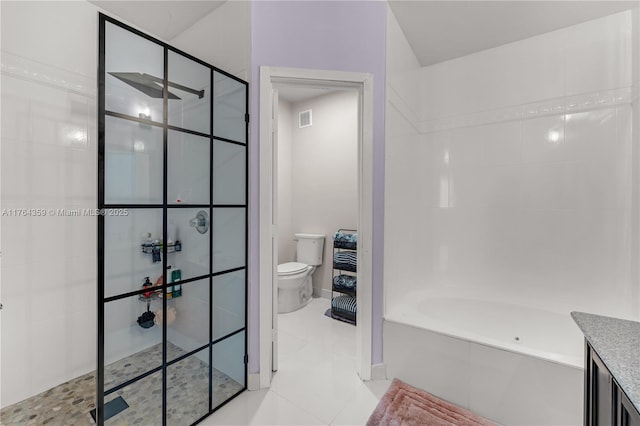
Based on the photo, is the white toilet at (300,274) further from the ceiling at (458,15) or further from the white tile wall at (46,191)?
the ceiling at (458,15)

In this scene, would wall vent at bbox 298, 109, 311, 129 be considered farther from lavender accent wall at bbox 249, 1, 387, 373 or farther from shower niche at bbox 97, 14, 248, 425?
shower niche at bbox 97, 14, 248, 425

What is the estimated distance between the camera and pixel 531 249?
2.16 meters

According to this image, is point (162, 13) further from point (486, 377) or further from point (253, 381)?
point (486, 377)

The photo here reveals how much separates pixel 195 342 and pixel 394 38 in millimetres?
2441

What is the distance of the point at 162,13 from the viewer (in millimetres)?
1828

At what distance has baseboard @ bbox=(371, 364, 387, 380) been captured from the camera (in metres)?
1.89

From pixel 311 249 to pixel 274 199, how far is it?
160cm

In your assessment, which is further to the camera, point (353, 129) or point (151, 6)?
point (353, 129)

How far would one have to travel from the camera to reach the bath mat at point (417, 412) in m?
1.52

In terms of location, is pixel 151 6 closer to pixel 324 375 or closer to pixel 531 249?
pixel 324 375

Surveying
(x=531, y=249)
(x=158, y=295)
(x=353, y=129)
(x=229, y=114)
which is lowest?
(x=158, y=295)

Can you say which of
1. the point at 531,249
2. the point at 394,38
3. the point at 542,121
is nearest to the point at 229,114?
the point at 394,38

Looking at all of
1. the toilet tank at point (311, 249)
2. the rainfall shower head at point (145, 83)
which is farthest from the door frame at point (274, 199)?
the toilet tank at point (311, 249)

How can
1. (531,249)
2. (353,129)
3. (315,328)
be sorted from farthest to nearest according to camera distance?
(353,129) < (315,328) < (531,249)
